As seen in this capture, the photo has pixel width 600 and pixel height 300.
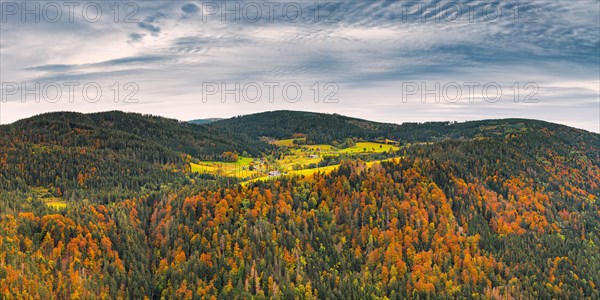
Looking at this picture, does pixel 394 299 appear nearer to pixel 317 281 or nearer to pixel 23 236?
pixel 317 281

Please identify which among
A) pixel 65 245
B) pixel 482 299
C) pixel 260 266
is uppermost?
pixel 65 245

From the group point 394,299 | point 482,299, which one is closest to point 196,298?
point 394,299

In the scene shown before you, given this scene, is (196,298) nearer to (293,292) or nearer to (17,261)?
(293,292)

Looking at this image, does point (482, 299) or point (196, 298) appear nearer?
point (196, 298)

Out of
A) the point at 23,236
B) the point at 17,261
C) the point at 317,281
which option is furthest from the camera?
the point at 317,281

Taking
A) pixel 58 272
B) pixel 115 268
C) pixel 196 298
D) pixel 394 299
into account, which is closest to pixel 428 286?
pixel 394 299

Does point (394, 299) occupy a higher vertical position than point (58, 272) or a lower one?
lower

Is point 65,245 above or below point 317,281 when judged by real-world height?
above

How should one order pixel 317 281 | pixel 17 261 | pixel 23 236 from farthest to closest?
pixel 317 281
pixel 23 236
pixel 17 261

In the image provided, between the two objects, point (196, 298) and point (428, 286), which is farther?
point (428, 286)
